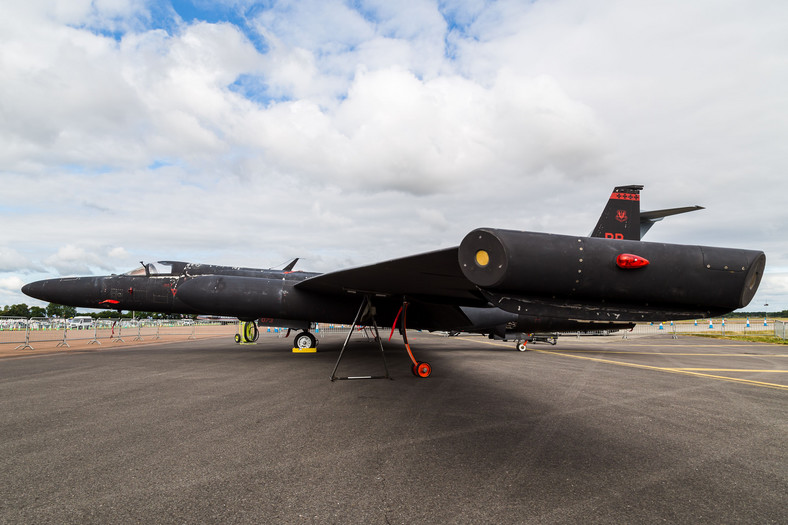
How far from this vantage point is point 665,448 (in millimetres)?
3586

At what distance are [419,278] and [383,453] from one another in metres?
2.20

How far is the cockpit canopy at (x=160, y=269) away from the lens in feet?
35.4

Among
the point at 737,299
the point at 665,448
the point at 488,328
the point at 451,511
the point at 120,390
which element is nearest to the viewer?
the point at 451,511

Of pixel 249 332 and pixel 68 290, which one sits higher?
pixel 68 290

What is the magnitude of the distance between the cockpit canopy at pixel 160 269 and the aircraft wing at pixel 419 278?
5987 mm

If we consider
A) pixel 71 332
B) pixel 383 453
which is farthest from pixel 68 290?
pixel 71 332

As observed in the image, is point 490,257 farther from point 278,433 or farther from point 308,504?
point 278,433

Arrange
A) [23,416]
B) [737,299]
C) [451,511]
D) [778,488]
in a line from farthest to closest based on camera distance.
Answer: [23,416]
[778,488]
[737,299]
[451,511]

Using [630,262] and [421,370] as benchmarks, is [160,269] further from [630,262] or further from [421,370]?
[630,262]

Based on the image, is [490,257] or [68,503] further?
[490,257]

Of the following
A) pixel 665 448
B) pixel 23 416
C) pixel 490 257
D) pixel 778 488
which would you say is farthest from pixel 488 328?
pixel 23 416

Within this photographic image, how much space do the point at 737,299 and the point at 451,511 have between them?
231 cm

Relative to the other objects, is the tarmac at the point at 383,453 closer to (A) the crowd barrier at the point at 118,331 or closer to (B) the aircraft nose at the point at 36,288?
(B) the aircraft nose at the point at 36,288

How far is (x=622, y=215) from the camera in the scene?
908 cm
